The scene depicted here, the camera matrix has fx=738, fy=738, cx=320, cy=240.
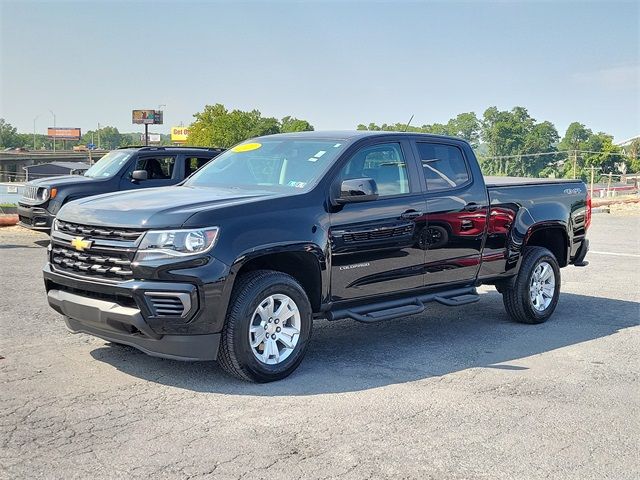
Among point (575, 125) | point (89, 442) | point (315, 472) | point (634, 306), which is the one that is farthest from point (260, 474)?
point (575, 125)

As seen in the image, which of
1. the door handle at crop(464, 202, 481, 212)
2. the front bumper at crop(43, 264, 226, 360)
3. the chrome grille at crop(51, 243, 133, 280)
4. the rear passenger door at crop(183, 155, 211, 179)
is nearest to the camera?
the front bumper at crop(43, 264, 226, 360)

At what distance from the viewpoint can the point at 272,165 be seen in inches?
257

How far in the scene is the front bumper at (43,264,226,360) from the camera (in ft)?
16.6

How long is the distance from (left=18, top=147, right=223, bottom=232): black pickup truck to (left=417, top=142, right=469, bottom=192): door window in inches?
262

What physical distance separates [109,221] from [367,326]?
326 cm

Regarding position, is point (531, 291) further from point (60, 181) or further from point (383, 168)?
point (60, 181)

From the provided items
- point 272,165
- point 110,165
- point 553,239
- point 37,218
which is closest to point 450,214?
point 272,165

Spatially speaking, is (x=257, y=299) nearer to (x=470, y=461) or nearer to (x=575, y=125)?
(x=470, y=461)

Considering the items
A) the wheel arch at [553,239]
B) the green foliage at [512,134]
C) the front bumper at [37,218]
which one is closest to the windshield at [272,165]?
the wheel arch at [553,239]

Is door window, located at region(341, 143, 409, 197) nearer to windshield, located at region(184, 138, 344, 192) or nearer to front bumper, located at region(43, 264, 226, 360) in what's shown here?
windshield, located at region(184, 138, 344, 192)

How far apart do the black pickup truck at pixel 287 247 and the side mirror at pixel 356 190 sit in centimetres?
1

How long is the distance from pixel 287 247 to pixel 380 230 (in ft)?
3.38

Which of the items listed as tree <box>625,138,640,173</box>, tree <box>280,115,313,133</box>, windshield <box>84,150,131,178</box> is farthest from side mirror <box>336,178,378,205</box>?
tree <box>625,138,640,173</box>

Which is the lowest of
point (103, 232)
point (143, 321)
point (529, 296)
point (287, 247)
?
point (529, 296)
